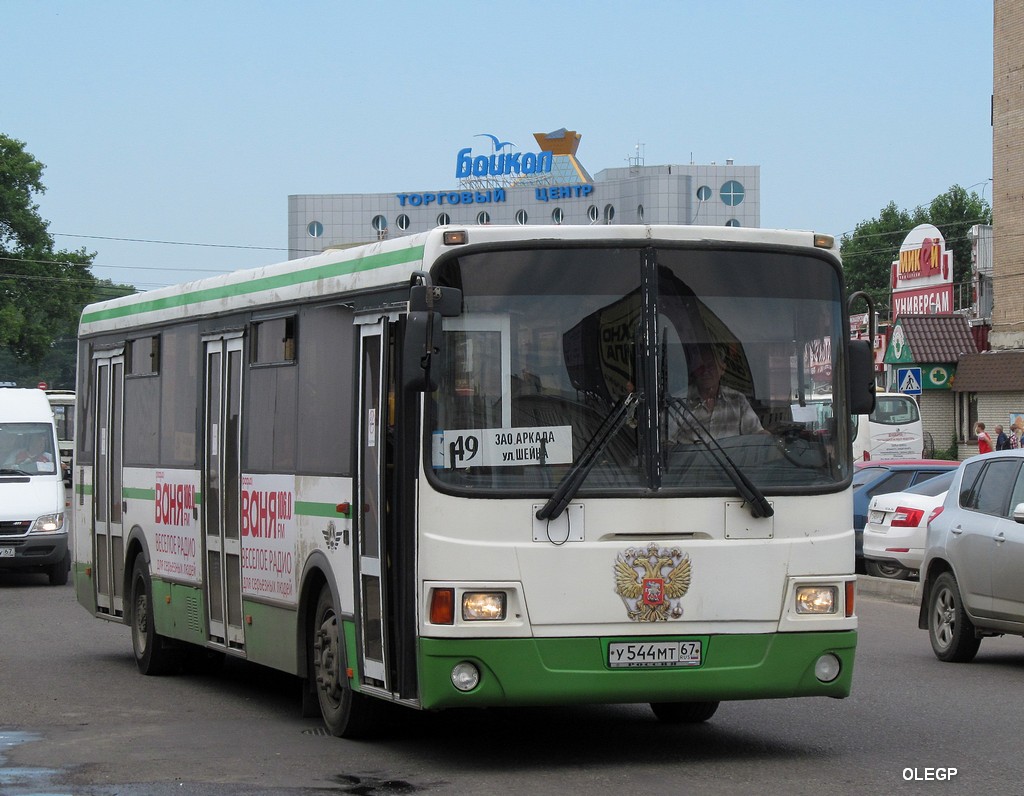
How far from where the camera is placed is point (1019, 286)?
167 feet

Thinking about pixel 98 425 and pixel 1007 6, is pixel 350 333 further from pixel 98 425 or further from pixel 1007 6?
pixel 1007 6

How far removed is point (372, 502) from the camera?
9.33m

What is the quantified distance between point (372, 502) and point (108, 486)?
6.14 m

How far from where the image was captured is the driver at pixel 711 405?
891 centimetres

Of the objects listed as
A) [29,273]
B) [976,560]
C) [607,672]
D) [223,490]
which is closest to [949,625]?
[976,560]

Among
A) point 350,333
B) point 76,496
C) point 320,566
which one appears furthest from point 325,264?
point 76,496

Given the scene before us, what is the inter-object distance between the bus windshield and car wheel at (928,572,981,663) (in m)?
5.48

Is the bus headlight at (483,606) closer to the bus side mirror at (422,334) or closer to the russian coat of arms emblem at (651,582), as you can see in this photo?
the russian coat of arms emblem at (651,582)

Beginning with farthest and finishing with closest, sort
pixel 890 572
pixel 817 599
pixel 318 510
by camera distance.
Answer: pixel 890 572, pixel 318 510, pixel 817 599

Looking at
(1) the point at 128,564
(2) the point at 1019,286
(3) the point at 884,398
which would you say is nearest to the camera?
(1) the point at 128,564

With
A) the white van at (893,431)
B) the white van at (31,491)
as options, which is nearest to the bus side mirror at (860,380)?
the white van at (31,491)

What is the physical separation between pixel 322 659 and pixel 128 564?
4.55 m

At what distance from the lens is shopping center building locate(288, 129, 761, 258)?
12106cm

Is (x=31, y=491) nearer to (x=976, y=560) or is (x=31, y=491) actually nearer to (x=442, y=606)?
(x=976, y=560)
